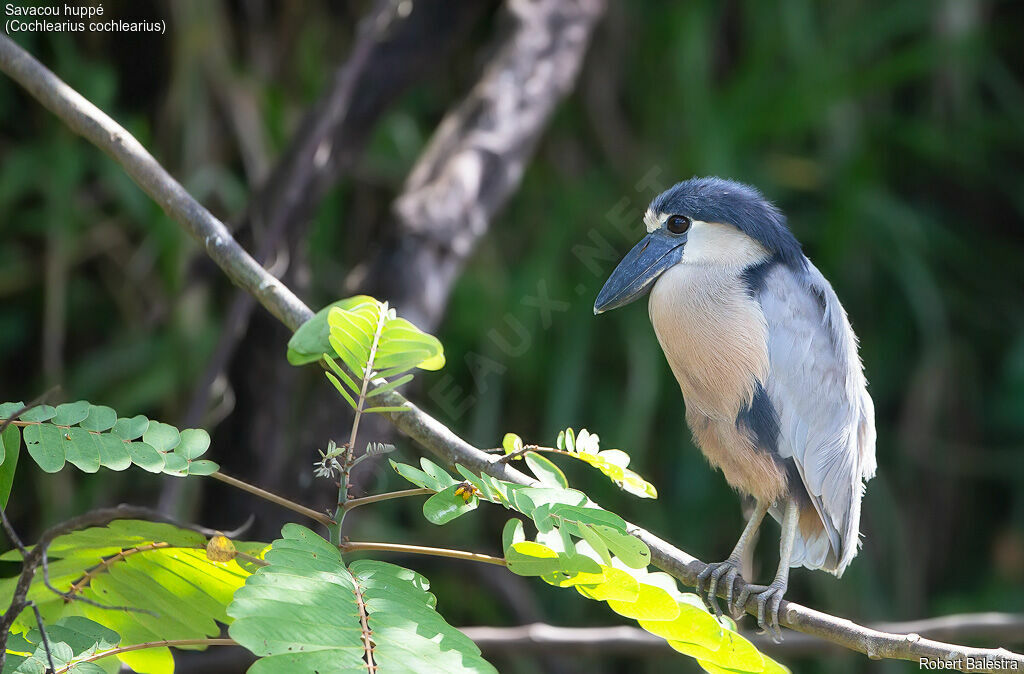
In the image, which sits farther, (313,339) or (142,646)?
(313,339)

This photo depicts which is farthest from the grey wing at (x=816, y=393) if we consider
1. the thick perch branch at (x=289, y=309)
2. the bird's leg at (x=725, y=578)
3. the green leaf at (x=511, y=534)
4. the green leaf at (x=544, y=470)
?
the green leaf at (x=511, y=534)

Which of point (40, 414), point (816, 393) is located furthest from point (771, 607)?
point (40, 414)

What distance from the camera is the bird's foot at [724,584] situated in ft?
4.54

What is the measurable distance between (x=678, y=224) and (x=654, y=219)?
0.05 m

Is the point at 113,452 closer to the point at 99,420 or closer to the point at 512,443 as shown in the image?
the point at 99,420

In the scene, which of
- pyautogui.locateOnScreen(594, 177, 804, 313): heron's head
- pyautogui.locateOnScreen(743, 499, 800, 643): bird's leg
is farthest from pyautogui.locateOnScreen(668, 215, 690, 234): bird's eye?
pyautogui.locateOnScreen(743, 499, 800, 643): bird's leg

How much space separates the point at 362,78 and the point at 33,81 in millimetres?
981

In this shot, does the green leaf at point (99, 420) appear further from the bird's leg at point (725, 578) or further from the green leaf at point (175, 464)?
the bird's leg at point (725, 578)

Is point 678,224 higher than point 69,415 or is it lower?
higher

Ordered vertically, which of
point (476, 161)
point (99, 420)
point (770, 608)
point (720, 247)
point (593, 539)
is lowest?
point (770, 608)

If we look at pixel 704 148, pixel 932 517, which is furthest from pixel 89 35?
pixel 932 517

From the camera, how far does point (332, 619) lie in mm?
784

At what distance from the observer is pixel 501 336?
2.93m

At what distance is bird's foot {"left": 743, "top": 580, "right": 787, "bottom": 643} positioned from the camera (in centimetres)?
130
